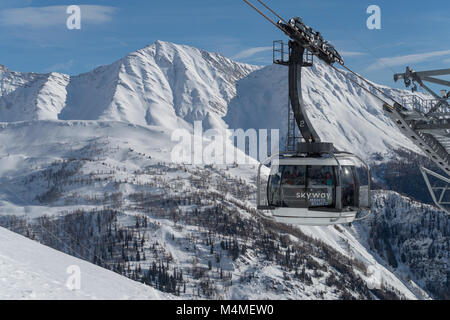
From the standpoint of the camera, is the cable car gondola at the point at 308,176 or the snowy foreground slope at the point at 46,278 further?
the cable car gondola at the point at 308,176

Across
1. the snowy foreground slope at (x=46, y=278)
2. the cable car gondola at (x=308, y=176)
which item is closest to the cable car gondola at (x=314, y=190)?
the cable car gondola at (x=308, y=176)

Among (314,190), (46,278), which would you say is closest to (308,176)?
(314,190)

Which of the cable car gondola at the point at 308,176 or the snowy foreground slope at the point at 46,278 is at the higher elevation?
the cable car gondola at the point at 308,176

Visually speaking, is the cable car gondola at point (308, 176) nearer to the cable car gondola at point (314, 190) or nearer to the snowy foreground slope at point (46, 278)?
the cable car gondola at point (314, 190)

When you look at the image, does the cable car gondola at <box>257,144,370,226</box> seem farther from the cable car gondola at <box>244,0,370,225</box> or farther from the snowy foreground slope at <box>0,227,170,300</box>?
the snowy foreground slope at <box>0,227,170,300</box>
